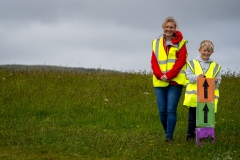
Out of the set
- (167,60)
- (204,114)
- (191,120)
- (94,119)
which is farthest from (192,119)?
(94,119)

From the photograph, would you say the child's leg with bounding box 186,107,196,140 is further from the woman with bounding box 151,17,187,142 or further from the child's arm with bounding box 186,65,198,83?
the child's arm with bounding box 186,65,198,83

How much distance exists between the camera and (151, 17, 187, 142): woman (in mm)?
9977

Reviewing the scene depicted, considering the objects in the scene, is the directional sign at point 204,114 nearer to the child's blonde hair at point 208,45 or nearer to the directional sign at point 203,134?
the directional sign at point 203,134

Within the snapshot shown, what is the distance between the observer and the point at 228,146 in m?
9.78

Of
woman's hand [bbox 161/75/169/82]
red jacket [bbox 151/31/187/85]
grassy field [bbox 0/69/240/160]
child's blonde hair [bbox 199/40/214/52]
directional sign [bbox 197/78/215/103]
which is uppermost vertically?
child's blonde hair [bbox 199/40/214/52]

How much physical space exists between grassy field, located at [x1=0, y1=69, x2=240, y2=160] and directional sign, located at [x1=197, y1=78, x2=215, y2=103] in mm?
954

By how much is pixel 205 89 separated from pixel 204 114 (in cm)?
53

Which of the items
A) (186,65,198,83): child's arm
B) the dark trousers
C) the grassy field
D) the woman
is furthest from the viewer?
the dark trousers

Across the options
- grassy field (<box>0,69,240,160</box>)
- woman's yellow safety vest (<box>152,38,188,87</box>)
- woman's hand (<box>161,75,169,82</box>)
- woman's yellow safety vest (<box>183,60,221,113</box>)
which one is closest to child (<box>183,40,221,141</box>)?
woman's yellow safety vest (<box>183,60,221,113</box>)

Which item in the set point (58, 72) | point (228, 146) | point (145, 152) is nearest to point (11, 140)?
point (145, 152)

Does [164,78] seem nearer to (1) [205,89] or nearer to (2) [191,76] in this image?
(2) [191,76]

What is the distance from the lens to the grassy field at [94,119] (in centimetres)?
959

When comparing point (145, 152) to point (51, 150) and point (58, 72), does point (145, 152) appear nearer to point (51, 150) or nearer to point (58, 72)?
point (51, 150)

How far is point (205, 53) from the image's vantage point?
32.7 ft
